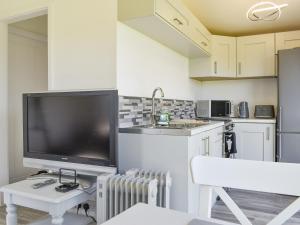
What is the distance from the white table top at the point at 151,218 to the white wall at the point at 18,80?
324 centimetres

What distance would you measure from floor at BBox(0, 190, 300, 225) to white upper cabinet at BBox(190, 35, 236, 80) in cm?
177

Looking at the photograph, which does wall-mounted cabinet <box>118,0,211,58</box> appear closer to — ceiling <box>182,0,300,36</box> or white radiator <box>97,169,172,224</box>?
ceiling <box>182,0,300,36</box>

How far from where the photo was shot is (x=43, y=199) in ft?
5.62

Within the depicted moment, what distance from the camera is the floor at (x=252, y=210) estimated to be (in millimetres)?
2520

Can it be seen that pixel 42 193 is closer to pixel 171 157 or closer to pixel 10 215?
pixel 10 215

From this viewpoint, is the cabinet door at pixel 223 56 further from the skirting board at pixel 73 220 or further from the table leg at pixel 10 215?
the table leg at pixel 10 215

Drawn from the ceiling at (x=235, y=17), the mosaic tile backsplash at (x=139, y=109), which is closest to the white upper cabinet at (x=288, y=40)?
the ceiling at (x=235, y=17)

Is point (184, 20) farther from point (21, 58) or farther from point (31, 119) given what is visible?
point (21, 58)

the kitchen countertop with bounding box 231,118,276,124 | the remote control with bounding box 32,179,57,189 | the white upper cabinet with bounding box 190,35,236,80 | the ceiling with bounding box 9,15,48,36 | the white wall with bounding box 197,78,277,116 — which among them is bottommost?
the remote control with bounding box 32,179,57,189

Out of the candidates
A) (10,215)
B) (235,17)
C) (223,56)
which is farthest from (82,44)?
(223,56)

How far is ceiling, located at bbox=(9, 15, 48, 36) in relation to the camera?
3.59 metres

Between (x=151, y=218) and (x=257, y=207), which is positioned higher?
(x=151, y=218)

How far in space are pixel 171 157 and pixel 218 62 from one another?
252 centimetres

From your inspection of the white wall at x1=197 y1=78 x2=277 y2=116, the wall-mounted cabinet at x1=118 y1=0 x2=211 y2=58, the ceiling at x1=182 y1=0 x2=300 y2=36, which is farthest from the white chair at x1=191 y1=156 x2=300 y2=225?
the white wall at x1=197 y1=78 x2=277 y2=116
